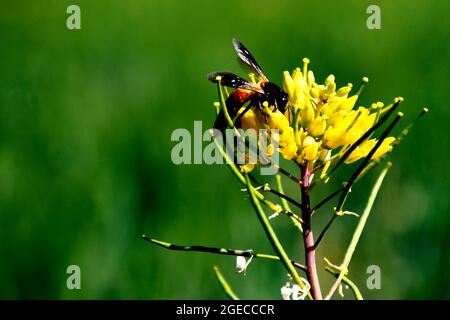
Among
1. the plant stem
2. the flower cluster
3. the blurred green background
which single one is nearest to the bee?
the flower cluster

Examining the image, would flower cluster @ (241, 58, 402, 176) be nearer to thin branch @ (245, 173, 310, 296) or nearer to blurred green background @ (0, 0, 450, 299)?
thin branch @ (245, 173, 310, 296)

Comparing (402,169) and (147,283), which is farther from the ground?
(402,169)

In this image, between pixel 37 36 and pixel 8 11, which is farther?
pixel 8 11

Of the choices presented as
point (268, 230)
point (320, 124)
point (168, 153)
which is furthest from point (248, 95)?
point (168, 153)

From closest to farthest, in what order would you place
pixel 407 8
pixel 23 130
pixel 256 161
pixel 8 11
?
pixel 256 161, pixel 23 130, pixel 407 8, pixel 8 11

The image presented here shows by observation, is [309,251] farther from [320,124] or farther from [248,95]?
[248,95]

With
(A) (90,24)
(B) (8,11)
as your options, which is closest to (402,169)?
(A) (90,24)

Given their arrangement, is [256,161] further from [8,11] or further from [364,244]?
[8,11]
